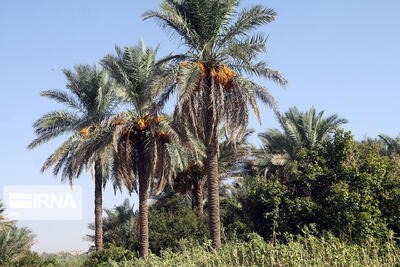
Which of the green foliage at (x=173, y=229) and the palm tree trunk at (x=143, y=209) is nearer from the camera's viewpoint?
the palm tree trunk at (x=143, y=209)

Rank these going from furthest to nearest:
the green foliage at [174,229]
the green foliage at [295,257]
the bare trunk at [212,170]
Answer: the green foliage at [174,229] < the bare trunk at [212,170] < the green foliage at [295,257]

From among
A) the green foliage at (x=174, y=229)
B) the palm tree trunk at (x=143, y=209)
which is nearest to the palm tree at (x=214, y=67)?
the palm tree trunk at (x=143, y=209)

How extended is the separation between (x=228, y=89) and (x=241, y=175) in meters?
17.6

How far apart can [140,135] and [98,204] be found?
6.05 m

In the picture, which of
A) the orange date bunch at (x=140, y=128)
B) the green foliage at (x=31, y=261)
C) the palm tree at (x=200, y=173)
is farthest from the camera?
the palm tree at (x=200, y=173)

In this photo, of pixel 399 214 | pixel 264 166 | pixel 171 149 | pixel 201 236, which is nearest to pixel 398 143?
pixel 264 166

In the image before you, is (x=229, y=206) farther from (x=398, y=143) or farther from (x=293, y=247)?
(x=398, y=143)

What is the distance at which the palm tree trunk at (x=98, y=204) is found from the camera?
25125 millimetres

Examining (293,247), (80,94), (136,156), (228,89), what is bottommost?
(293,247)

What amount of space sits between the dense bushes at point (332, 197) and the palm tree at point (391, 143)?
10.8 metres

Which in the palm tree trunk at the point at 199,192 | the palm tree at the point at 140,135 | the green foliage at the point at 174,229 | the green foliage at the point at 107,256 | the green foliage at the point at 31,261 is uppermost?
the palm tree at the point at 140,135

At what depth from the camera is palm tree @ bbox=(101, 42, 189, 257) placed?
20891 millimetres

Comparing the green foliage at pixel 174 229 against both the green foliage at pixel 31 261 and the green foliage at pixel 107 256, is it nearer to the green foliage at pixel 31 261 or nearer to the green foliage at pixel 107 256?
the green foliage at pixel 107 256

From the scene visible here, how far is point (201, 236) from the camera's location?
25547 mm
